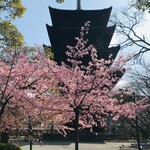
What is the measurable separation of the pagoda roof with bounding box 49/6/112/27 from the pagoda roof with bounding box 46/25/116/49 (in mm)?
1716

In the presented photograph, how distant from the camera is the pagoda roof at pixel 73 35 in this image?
131 ft

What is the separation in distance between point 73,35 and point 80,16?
324 centimetres

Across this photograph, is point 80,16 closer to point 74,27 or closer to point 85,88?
point 74,27

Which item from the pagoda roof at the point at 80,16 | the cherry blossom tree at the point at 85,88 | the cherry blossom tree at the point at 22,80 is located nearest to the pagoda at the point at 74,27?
the pagoda roof at the point at 80,16

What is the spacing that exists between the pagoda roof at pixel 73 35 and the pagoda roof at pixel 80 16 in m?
1.72

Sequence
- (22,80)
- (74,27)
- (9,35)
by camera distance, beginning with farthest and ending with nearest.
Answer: (74,27), (22,80), (9,35)

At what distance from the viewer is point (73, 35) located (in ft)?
132

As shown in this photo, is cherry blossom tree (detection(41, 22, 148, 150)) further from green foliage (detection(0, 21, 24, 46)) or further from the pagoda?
the pagoda

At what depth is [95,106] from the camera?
37.4 feet

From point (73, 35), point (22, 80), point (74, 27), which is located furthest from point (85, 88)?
point (74, 27)

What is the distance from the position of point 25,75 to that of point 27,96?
897 mm

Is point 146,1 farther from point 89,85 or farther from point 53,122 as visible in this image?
point 53,122

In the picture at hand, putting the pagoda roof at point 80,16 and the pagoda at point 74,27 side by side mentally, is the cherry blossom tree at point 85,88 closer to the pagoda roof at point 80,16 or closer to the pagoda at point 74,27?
the pagoda at point 74,27

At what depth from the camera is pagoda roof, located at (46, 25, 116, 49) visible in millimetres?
39806
